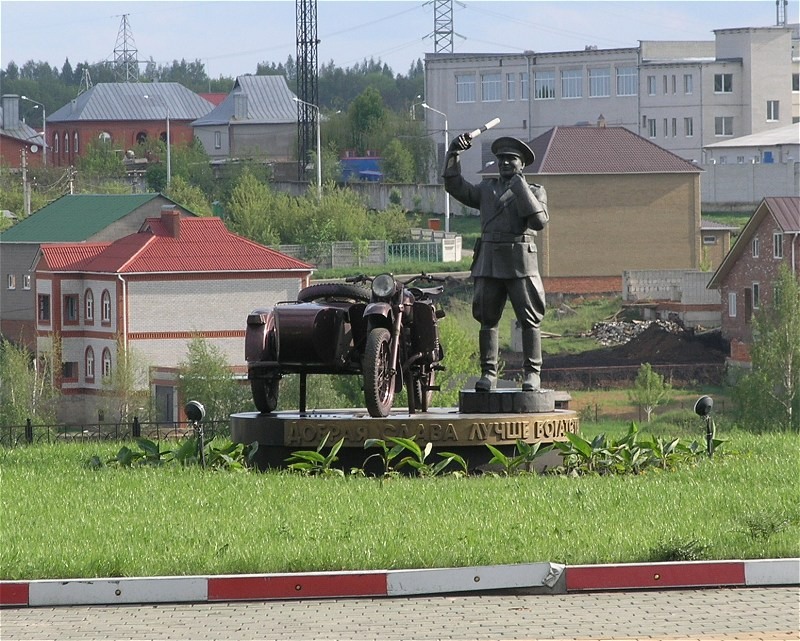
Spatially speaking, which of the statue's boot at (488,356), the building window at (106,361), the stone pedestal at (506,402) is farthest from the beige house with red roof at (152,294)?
the stone pedestal at (506,402)

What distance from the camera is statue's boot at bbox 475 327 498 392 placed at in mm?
15805

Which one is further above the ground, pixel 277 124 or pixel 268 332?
pixel 277 124

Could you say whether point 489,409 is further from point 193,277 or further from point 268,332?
point 193,277

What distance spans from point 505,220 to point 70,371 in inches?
1679

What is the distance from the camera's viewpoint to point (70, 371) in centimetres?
5641

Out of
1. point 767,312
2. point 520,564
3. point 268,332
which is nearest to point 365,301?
point 268,332

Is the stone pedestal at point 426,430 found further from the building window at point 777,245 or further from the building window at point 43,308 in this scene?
the building window at point 43,308

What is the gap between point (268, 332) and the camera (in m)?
15.6

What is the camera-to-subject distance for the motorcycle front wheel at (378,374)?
1501cm

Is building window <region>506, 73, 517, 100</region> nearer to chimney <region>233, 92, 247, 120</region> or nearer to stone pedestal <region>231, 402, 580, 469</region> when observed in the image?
chimney <region>233, 92, 247, 120</region>

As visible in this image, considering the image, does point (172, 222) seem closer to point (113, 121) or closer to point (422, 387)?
point (422, 387)

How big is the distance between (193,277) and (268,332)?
41.2 metres

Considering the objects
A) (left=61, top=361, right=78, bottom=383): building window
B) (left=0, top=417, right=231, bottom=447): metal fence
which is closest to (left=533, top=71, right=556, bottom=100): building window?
(left=61, top=361, right=78, bottom=383): building window

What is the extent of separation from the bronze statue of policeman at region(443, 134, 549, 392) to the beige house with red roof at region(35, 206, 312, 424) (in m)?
38.7
